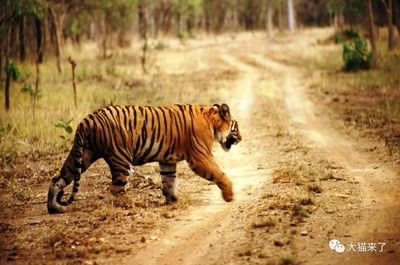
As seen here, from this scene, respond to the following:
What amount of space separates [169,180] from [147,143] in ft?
1.97

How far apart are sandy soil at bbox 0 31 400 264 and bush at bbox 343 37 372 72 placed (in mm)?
10241

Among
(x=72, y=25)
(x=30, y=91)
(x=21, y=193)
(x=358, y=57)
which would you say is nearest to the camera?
(x=21, y=193)

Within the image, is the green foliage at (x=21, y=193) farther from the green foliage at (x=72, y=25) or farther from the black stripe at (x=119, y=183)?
the green foliage at (x=72, y=25)

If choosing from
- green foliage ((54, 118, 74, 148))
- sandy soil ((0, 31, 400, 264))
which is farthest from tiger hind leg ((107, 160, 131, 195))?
green foliage ((54, 118, 74, 148))

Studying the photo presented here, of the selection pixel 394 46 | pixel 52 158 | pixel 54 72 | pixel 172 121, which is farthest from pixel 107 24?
pixel 172 121

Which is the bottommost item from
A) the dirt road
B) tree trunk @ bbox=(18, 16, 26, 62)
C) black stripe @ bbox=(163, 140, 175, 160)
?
the dirt road

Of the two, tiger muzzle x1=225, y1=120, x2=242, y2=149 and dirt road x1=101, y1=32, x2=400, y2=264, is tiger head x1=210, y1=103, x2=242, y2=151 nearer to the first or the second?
tiger muzzle x1=225, y1=120, x2=242, y2=149

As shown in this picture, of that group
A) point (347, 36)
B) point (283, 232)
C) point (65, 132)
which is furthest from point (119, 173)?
point (347, 36)

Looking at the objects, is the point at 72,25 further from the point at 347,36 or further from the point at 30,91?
the point at 30,91

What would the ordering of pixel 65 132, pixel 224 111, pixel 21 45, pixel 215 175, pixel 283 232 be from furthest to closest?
pixel 21 45, pixel 65 132, pixel 224 111, pixel 215 175, pixel 283 232

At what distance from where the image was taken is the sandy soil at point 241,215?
19.5ft

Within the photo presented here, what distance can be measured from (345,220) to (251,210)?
1.16 meters

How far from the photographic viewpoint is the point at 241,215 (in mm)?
7086

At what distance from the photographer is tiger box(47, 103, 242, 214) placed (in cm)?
730
